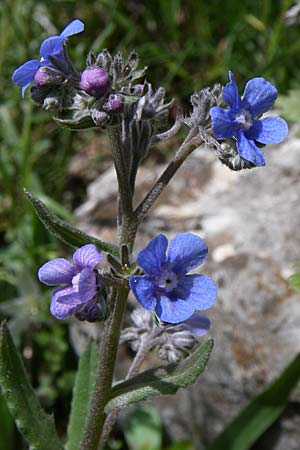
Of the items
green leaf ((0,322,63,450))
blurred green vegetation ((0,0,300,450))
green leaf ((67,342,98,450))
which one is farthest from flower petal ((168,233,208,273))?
blurred green vegetation ((0,0,300,450))

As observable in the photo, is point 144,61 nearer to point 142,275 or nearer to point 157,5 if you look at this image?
point 157,5

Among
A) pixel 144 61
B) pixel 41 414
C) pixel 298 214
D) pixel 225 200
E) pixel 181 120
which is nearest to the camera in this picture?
pixel 181 120

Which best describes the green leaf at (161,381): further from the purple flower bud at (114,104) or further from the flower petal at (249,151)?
the purple flower bud at (114,104)

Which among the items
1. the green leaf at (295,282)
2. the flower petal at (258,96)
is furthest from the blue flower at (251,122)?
the green leaf at (295,282)

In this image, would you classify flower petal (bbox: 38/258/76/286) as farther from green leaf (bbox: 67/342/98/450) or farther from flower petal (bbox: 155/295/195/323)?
green leaf (bbox: 67/342/98/450)

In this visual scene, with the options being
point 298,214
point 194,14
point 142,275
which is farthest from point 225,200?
point 142,275
